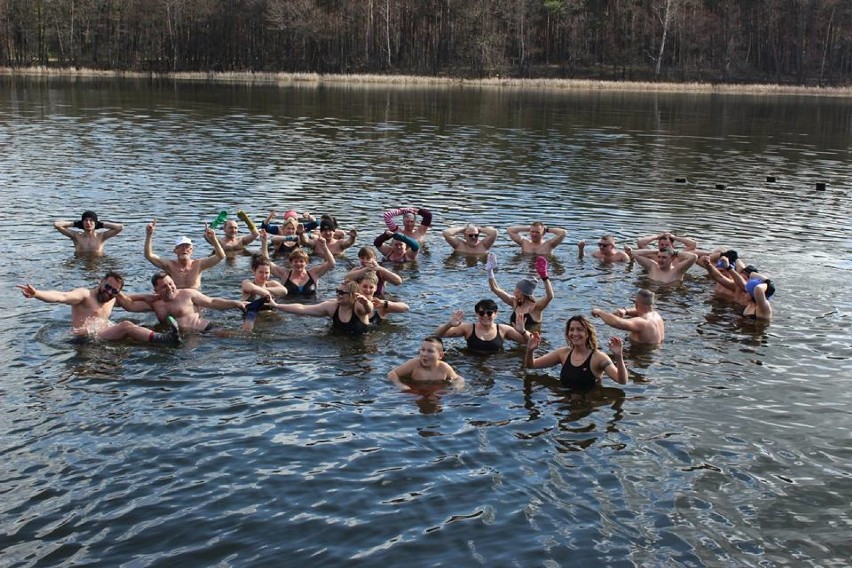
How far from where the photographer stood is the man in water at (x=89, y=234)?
19.0 m

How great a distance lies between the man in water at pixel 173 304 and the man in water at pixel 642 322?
19.9ft

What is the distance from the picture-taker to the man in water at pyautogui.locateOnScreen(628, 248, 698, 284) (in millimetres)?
18016

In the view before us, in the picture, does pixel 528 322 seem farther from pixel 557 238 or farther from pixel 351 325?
pixel 557 238

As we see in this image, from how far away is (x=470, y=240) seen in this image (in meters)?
20.6

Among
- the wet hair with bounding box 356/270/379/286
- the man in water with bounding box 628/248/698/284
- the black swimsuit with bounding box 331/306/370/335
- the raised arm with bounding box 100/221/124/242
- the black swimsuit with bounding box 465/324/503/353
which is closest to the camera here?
the black swimsuit with bounding box 465/324/503/353

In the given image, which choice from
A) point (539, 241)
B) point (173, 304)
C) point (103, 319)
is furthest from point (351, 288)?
point (539, 241)

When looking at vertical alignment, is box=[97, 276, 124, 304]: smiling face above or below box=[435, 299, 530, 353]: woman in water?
above

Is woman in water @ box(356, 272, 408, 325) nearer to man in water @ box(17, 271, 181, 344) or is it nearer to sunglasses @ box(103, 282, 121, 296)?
man in water @ box(17, 271, 181, 344)

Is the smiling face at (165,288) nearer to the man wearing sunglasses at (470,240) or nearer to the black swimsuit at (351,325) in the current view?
the black swimsuit at (351,325)

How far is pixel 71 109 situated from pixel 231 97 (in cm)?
1685

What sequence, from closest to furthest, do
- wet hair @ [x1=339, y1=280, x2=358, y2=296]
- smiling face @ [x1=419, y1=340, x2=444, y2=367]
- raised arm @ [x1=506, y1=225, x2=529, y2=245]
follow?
1. smiling face @ [x1=419, y1=340, x2=444, y2=367]
2. wet hair @ [x1=339, y1=280, x2=358, y2=296]
3. raised arm @ [x1=506, y1=225, x2=529, y2=245]

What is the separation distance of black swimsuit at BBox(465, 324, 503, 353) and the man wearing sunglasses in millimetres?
6941

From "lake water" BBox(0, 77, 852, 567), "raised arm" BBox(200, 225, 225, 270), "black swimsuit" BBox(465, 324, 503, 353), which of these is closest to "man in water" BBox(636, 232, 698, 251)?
"lake water" BBox(0, 77, 852, 567)

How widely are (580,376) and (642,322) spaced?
249 centimetres
